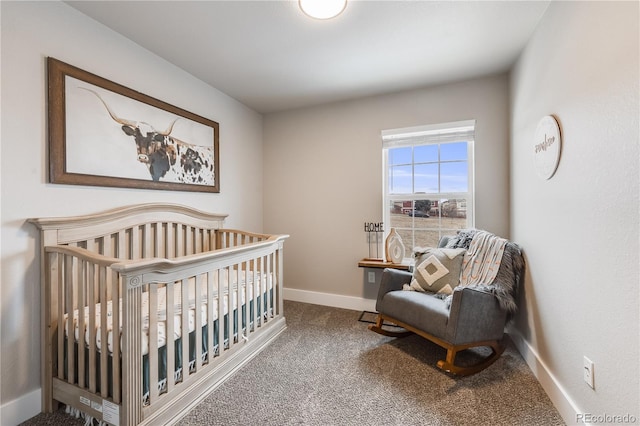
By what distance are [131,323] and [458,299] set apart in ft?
5.94

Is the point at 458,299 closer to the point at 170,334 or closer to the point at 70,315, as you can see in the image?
the point at 170,334

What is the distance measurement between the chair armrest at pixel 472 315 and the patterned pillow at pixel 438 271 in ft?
1.17

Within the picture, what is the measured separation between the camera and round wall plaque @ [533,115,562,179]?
1.48 metres

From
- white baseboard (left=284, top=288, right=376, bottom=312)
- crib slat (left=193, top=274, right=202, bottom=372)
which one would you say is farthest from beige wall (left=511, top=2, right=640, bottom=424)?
→ crib slat (left=193, top=274, right=202, bottom=372)

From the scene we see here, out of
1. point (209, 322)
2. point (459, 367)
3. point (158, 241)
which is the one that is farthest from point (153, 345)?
point (459, 367)

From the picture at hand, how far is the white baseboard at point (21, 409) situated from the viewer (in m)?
1.35

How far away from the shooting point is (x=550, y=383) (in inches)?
60.7

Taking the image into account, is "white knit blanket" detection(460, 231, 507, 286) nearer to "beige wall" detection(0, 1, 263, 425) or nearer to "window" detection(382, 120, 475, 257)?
"window" detection(382, 120, 475, 257)

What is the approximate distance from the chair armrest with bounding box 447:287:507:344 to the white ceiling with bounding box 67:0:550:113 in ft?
5.77

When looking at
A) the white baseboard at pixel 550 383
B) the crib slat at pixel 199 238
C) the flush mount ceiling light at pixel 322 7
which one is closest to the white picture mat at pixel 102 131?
the crib slat at pixel 199 238

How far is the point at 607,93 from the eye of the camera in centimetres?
110

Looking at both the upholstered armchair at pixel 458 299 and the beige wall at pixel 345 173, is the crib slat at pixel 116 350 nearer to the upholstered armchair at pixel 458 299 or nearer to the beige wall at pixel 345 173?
the upholstered armchair at pixel 458 299

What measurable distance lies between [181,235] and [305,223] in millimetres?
1399

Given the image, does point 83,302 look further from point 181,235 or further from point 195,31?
point 195,31
